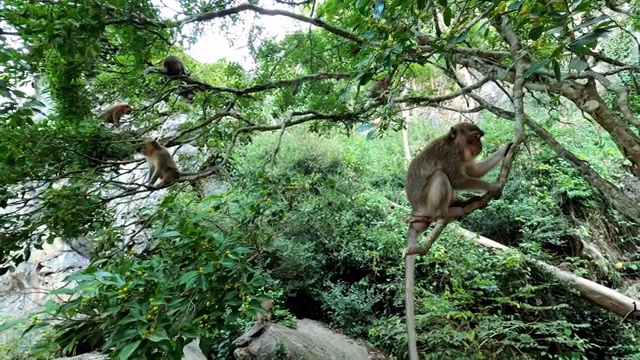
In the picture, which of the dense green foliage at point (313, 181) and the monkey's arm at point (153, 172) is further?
the monkey's arm at point (153, 172)

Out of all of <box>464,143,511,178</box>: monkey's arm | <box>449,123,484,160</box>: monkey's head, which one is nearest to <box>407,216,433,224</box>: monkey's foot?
<box>464,143,511,178</box>: monkey's arm

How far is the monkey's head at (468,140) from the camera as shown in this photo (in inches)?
132

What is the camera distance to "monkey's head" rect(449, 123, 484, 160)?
11.0 feet

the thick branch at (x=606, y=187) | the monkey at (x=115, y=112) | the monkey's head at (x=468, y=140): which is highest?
the monkey at (x=115, y=112)

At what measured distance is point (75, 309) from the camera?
168 centimetres

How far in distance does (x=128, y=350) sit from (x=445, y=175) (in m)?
2.64

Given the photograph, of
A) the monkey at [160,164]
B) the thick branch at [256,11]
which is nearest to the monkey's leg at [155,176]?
the monkey at [160,164]

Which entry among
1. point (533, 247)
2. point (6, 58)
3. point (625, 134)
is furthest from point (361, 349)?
point (6, 58)

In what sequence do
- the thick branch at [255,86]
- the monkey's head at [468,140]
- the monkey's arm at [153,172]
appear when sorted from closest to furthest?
the monkey's head at [468,140] < the thick branch at [255,86] < the monkey's arm at [153,172]

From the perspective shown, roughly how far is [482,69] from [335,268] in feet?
17.2

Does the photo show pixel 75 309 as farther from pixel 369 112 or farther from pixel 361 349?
pixel 361 349

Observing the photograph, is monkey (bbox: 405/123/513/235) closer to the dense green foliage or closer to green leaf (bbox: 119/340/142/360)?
the dense green foliage

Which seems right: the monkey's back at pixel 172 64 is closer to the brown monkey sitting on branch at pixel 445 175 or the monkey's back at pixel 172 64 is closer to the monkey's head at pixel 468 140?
the brown monkey sitting on branch at pixel 445 175

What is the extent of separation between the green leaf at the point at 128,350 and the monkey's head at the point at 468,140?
9.28 ft
